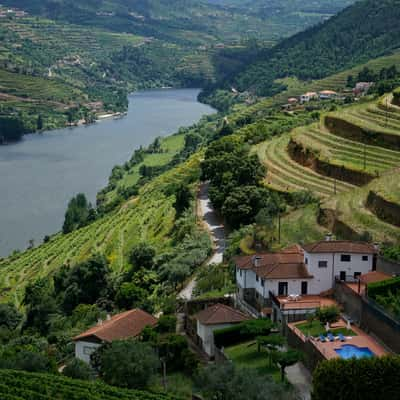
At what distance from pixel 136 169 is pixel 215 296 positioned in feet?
168

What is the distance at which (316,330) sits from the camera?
67.0 ft

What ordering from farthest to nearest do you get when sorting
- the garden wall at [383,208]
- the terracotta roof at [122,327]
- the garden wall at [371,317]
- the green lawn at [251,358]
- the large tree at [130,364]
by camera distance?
the garden wall at [383,208] → the terracotta roof at [122,327] → the large tree at [130,364] → the garden wall at [371,317] → the green lawn at [251,358]

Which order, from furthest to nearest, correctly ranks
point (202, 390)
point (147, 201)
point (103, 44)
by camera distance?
point (103, 44) → point (147, 201) → point (202, 390)

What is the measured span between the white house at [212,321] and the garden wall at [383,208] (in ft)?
24.7

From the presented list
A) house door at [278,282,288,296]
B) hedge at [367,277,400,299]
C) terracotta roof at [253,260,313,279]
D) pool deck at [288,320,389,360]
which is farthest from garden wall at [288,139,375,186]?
pool deck at [288,320,389,360]

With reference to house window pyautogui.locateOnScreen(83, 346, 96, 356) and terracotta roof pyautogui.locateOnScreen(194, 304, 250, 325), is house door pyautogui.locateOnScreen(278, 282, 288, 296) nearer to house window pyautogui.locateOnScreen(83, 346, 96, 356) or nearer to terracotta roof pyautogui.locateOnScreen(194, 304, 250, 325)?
terracotta roof pyautogui.locateOnScreen(194, 304, 250, 325)

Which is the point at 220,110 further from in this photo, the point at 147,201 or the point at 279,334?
the point at 279,334

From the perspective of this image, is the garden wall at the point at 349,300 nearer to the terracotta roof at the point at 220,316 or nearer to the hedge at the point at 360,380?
the terracotta roof at the point at 220,316

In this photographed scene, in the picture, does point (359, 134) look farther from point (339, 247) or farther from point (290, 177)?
point (339, 247)

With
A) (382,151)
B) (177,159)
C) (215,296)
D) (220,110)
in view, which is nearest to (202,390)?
(215,296)

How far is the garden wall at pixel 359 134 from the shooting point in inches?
1419

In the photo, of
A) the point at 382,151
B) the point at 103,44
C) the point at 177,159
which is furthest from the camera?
the point at 103,44

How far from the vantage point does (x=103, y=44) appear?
184 metres

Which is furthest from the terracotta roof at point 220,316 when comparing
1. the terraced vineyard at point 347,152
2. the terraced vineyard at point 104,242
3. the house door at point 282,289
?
the terraced vineyard at point 104,242
